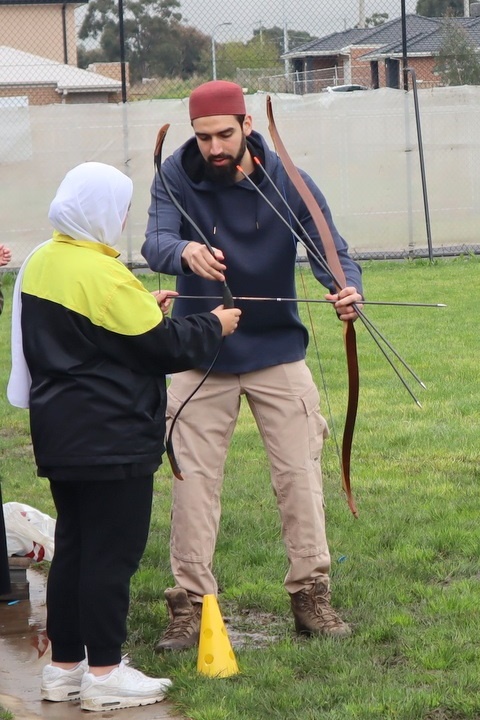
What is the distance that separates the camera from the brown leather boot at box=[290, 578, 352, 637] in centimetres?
424

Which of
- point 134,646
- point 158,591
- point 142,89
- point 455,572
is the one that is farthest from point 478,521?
point 142,89

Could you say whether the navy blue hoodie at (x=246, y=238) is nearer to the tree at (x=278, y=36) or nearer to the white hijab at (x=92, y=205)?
the white hijab at (x=92, y=205)

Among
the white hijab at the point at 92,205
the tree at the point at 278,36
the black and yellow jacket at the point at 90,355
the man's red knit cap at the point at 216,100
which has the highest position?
the tree at the point at 278,36

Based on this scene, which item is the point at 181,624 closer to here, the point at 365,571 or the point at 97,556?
the point at 97,556

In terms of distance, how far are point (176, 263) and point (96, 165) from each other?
1.64ft

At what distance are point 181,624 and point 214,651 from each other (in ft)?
1.00

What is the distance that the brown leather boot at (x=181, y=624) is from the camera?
419 centimetres

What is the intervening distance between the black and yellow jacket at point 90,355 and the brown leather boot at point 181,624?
0.79 m

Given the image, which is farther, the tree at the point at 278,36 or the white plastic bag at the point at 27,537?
the tree at the point at 278,36

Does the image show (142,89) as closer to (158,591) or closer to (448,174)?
(448,174)

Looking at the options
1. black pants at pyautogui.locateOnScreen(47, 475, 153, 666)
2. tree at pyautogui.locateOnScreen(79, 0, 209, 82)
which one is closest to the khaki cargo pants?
black pants at pyautogui.locateOnScreen(47, 475, 153, 666)

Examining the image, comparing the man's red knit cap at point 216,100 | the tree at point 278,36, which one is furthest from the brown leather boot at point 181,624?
the tree at point 278,36

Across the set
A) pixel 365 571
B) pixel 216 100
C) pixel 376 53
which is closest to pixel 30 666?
pixel 365 571

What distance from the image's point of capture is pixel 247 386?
4262 mm
